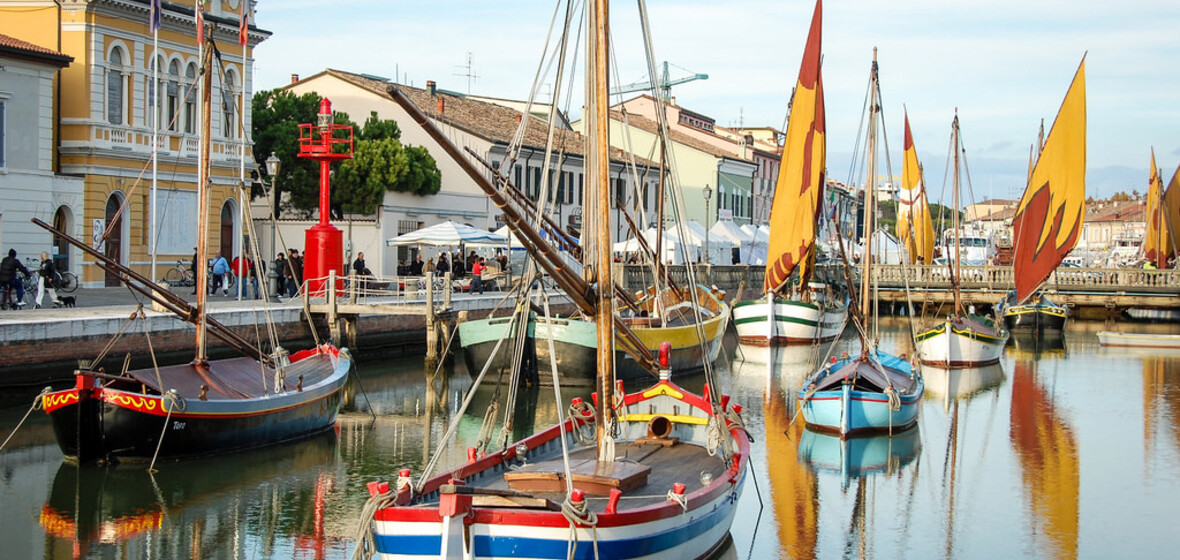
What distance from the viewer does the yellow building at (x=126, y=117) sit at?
123ft

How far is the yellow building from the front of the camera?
123 ft

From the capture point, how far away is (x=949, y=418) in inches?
1077

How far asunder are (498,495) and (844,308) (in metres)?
37.3

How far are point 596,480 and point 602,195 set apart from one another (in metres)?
3.28

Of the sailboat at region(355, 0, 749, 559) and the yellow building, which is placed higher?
the yellow building

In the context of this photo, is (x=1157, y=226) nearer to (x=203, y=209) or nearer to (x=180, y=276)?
(x=180, y=276)

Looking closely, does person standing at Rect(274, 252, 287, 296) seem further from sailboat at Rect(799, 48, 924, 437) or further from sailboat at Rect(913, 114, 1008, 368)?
sailboat at Rect(799, 48, 924, 437)

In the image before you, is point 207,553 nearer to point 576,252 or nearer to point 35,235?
point 576,252

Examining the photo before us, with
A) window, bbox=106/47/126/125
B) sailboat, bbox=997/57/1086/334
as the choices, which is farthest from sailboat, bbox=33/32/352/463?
sailboat, bbox=997/57/1086/334

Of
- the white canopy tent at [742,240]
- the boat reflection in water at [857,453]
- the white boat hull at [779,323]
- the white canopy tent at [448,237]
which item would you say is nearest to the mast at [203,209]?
the boat reflection in water at [857,453]

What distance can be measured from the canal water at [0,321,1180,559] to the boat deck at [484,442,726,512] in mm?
1274

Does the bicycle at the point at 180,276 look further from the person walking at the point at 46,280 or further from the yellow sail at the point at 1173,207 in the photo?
the yellow sail at the point at 1173,207

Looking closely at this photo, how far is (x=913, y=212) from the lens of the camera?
195ft

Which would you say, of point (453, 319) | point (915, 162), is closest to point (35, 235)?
point (453, 319)
